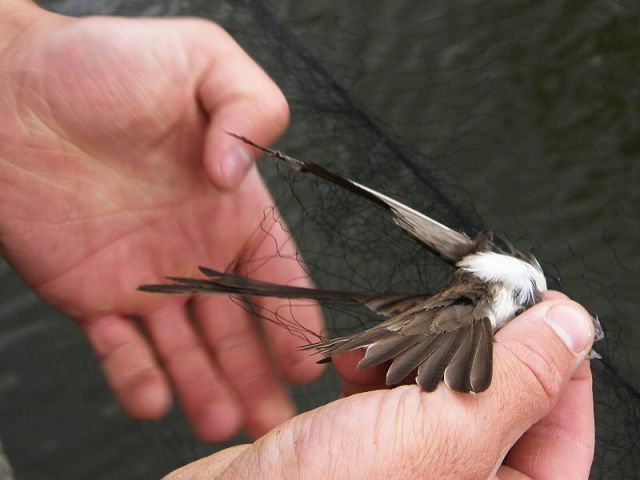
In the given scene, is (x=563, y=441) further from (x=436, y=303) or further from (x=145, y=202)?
(x=145, y=202)

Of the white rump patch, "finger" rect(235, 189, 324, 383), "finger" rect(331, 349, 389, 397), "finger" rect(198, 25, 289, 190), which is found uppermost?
"finger" rect(198, 25, 289, 190)

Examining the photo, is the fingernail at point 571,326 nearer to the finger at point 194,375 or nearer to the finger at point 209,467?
the finger at point 209,467

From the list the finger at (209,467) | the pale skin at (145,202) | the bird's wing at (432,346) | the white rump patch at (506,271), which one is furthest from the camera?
the pale skin at (145,202)

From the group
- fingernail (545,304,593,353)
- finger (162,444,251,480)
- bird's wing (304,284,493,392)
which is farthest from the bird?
finger (162,444,251,480)

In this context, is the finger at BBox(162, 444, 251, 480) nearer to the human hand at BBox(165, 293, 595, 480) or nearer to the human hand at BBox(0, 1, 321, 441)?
the human hand at BBox(165, 293, 595, 480)

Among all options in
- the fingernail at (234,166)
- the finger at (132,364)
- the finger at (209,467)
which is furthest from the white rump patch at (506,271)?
the finger at (132,364)

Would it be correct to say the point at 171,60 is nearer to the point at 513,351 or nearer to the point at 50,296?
the point at 50,296

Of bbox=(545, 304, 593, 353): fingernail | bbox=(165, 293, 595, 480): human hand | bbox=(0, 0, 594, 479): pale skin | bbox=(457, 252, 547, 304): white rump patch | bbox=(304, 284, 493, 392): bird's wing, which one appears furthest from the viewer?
bbox=(0, 0, 594, 479): pale skin
